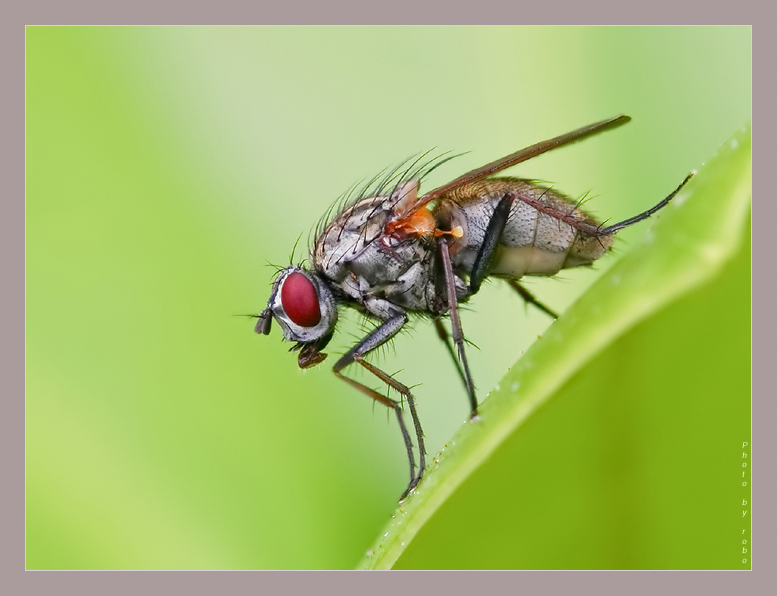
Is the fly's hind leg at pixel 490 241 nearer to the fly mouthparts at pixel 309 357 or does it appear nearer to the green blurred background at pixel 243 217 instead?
the green blurred background at pixel 243 217

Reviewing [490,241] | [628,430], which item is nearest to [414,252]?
[490,241]

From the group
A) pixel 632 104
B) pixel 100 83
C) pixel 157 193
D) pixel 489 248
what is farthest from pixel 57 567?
pixel 632 104

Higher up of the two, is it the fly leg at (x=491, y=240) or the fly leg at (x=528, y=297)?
the fly leg at (x=491, y=240)

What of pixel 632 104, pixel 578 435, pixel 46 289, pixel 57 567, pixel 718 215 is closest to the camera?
pixel 718 215

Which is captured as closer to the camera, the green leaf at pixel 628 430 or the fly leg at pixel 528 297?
the green leaf at pixel 628 430

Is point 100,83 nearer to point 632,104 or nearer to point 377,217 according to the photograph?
point 377,217

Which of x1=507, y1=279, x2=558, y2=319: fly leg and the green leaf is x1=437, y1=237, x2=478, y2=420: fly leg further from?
the green leaf

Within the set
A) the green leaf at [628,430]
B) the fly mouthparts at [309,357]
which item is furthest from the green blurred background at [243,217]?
the green leaf at [628,430]
